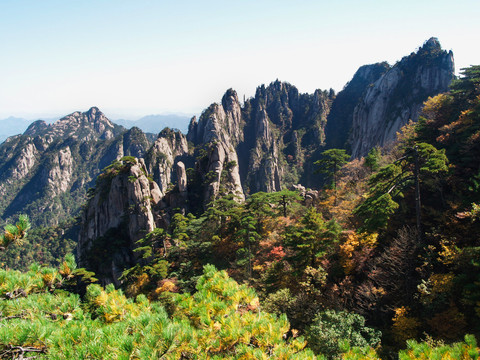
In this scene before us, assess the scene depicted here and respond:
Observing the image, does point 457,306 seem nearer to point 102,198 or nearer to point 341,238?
point 341,238

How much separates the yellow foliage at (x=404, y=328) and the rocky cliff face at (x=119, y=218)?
40.8 m

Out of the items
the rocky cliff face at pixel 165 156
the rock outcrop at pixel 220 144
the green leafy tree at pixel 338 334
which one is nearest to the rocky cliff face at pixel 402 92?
the rock outcrop at pixel 220 144

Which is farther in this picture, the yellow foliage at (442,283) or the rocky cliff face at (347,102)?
the rocky cliff face at (347,102)

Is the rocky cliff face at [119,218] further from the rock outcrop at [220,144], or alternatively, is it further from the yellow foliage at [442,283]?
the yellow foliage at [442,283]

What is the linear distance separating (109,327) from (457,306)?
12.8 metres

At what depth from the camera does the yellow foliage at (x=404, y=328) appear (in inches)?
406

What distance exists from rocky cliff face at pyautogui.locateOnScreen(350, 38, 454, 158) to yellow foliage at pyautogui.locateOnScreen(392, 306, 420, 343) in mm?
67859

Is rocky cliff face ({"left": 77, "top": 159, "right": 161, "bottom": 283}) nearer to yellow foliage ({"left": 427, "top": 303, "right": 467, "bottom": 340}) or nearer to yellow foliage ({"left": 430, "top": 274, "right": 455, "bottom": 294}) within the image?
yellow foliage ({"left": 430, "top": 274, "right": 455, "bottom": 294})

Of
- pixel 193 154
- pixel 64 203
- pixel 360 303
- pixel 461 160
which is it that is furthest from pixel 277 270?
pixel 64 203

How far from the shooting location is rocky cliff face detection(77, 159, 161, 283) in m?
45.7

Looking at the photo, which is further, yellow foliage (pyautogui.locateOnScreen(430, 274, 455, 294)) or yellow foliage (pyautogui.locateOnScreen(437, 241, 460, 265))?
yellow foliage (pyautogui.locateOnScreen(437, 241, 460, 265))

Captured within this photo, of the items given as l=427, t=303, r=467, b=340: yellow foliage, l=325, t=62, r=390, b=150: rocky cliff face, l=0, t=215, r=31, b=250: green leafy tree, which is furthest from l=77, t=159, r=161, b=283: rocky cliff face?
l=325, t=62, r=390, b=150: rocky cliff face

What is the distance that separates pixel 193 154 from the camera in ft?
376

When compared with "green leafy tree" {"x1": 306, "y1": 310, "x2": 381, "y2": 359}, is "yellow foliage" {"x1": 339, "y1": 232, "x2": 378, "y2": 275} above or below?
above
